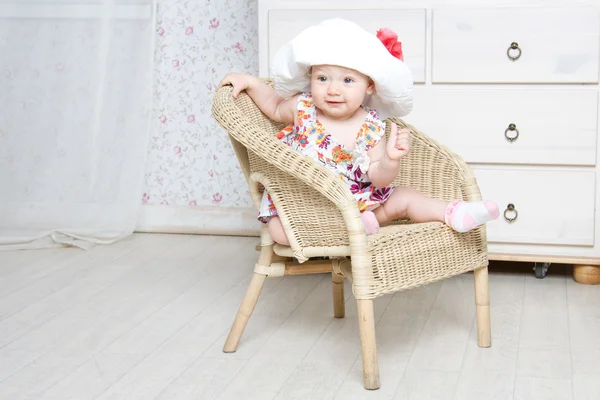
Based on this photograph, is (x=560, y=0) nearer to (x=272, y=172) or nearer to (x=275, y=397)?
(x=272, y=172)

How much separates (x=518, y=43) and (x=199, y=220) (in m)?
1.39

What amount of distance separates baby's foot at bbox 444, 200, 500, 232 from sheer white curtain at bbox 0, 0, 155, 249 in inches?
59.2

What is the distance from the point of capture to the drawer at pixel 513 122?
2533 millimetres

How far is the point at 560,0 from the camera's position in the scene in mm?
2482

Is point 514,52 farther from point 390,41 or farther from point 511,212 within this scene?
point 390,41

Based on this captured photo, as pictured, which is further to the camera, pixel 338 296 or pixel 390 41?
pixel 338 296

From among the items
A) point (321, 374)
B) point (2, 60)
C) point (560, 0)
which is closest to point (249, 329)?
point (321, 374)

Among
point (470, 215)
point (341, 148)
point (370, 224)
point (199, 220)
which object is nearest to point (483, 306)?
point (470, 215)

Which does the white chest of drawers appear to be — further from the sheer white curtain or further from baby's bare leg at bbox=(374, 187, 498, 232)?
the sheer white curtain

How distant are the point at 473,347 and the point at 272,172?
25.0 inches

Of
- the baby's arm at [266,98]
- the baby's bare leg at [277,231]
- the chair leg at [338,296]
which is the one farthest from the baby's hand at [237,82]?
the chair leg at [338,296]

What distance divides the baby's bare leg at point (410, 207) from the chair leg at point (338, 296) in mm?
253

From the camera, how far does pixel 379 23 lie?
2.59m

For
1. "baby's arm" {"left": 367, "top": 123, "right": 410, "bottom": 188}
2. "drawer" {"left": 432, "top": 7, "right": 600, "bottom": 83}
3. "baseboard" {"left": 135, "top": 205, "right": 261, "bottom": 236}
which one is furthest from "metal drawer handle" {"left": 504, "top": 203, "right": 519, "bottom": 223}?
"baseboard" {"left": 135, "top": 205, "right": 261, "bottom": 236}
